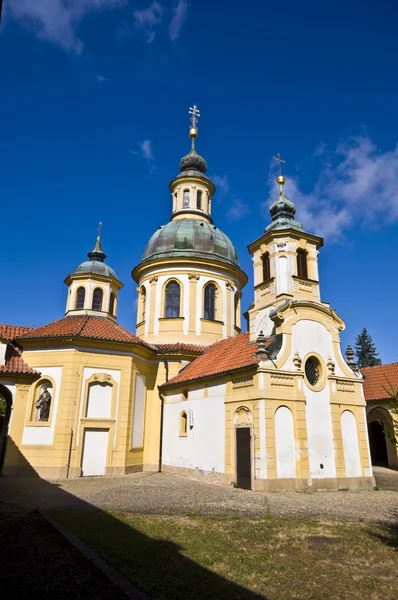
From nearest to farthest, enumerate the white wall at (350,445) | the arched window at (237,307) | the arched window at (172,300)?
the white wall at (350,445)
the arched window at (172,300)
the arched window at (237,307)

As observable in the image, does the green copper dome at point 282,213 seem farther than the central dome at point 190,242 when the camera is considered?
No

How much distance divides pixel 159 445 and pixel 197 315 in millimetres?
8321

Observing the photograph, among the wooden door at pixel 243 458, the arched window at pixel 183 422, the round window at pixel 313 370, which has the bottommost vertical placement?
the wooden door at pixel 243 458

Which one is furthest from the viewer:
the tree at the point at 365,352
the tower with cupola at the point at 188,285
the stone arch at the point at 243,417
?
the tree at the point at 365,352

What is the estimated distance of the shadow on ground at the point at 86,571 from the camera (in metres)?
5.52

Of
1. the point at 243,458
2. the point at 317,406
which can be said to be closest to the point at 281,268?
the point at 317,406

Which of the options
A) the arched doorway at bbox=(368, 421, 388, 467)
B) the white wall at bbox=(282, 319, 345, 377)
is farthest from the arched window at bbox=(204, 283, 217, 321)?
the arched doorway at bbox=(368, 421, 388, 467)

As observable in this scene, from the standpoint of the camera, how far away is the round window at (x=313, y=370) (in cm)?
1809

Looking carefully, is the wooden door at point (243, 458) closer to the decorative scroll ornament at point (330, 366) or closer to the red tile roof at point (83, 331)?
the decorative scroll ornament at point (330, 366)

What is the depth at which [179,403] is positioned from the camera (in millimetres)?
22234

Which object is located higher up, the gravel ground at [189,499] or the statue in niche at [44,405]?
the statue in niche at [44,405]

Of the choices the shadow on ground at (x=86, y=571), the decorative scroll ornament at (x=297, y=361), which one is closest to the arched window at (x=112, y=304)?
the decorative scroll ornament at (x=297, y=361)

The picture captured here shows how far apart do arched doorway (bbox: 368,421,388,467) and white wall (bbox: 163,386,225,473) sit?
46.2ft

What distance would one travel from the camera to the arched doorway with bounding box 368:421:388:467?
27922 millimetres
